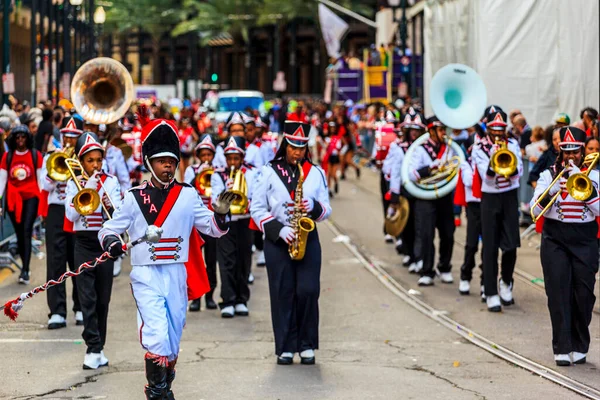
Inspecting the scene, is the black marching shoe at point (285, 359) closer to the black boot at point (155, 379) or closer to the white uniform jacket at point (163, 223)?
the white uniform jacket at point (163, 223)

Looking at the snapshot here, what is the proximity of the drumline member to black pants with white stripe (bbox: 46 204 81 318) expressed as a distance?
1198 mm

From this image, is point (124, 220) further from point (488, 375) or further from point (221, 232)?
point (488, 375)

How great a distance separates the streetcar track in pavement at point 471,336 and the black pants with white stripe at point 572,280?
353mm

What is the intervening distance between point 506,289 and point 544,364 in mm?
3172

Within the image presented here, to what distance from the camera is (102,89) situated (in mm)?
15508

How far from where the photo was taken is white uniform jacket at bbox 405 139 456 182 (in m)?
15.7

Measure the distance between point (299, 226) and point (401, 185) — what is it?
635cm

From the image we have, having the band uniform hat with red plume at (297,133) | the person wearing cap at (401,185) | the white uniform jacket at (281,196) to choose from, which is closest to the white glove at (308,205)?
the white uniform jacket at (281,196)

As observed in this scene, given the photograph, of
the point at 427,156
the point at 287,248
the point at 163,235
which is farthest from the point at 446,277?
the point at 163,235

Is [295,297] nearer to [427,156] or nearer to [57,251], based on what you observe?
[57,251]

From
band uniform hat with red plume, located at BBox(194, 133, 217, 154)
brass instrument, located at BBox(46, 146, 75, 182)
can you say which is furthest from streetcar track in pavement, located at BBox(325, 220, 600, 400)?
brass instrument, located at BBox(46, 146, 75, 182)

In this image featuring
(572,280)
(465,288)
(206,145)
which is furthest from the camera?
(465,288)

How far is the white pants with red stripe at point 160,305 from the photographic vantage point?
8.38 metres

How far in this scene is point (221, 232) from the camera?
8680mm
